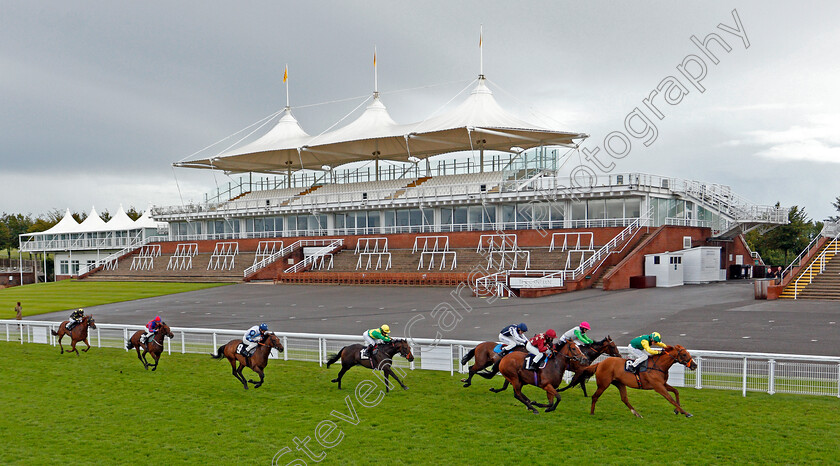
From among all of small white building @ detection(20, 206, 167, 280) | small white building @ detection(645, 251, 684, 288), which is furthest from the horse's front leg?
small white building @ detection(20, 206, 167, 280)

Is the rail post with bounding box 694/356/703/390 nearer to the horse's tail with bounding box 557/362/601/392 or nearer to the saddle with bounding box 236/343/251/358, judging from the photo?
the horse's tail with bounding box 557/362/601/392

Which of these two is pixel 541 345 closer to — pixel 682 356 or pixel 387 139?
pixel 682 356

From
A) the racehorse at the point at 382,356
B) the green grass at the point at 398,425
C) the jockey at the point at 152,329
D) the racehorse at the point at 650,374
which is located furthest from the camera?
the jockey at the point at 152,329

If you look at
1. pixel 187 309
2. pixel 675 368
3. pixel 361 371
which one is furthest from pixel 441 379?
pixel 187 309

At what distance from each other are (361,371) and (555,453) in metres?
7.58

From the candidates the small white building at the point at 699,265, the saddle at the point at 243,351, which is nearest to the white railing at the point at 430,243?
the small white building at the point at 699,265

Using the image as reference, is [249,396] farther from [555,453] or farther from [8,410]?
[555,453]

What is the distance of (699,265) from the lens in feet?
131

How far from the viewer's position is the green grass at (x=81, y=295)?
36619 mm

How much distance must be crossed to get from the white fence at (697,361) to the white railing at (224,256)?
34.2 m

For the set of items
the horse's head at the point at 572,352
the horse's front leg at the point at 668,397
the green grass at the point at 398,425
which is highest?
the horse's head at the point at 572,352

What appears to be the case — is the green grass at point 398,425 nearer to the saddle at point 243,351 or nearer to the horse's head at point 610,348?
the saddle at point 243,351

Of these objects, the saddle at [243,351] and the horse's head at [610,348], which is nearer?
the horse's head at [610,348]

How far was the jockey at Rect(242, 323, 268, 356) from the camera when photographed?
1383cm
